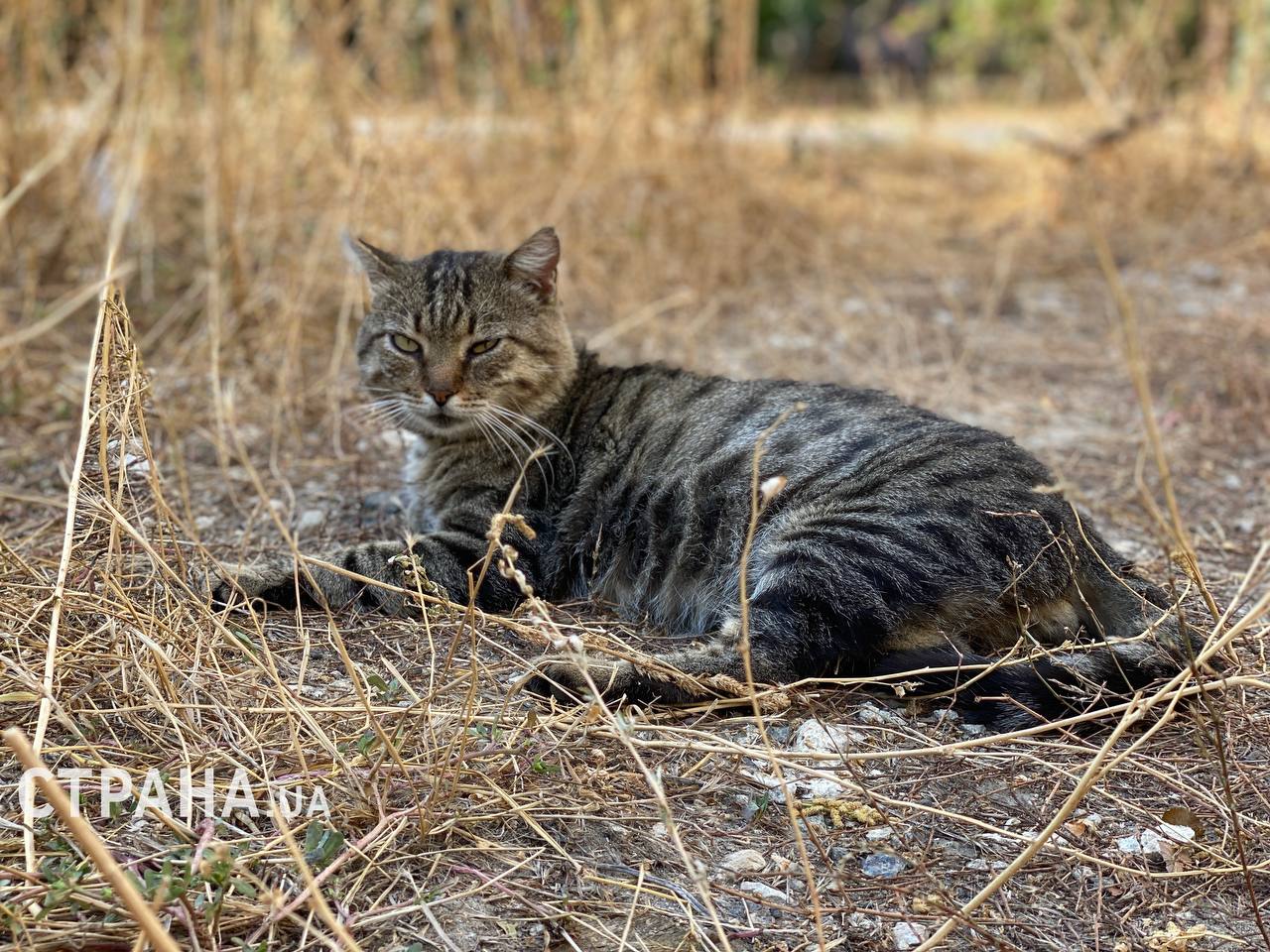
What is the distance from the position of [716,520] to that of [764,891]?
1137mm

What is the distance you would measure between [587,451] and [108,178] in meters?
3.28

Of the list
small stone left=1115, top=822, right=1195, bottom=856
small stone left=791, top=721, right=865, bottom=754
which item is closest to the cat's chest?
small stone left=791, top=721, right=865, bottom=754

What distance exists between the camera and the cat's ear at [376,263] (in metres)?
3.33

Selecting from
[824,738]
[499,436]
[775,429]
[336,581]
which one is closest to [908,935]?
[824,738]

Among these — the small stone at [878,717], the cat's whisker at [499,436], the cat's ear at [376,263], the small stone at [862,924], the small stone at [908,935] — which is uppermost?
the cat's ear at [376,263]

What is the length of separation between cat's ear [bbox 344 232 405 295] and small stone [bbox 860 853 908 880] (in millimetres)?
2146

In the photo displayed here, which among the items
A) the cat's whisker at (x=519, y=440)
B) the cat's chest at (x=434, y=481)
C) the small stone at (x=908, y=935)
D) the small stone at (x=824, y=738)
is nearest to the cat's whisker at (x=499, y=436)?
the cat's whisker at (x=519, y=440)

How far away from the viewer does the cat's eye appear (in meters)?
3.25

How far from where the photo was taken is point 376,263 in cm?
334

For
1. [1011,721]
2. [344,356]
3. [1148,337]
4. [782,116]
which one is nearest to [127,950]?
[1011,721]

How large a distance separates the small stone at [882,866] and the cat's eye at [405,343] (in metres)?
1.92

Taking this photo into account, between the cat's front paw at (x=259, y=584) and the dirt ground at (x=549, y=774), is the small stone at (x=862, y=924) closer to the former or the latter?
the dirt ground at (x=549, y=774)

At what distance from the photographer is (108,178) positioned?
5.23m

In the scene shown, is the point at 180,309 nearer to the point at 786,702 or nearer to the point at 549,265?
the point at 549,265
